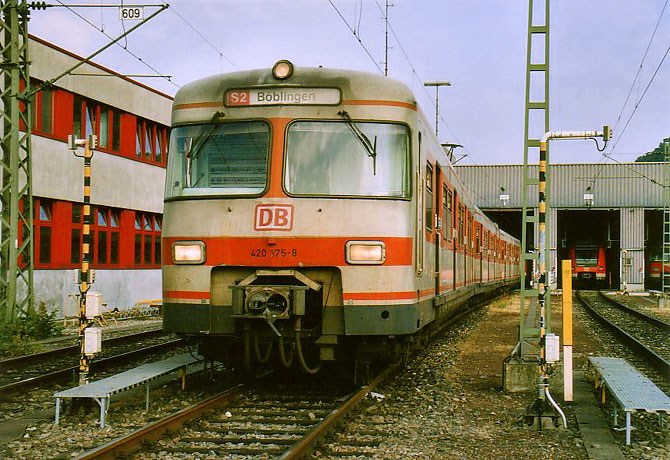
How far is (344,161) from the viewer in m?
8.20

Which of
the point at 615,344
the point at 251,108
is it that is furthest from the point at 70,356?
the point at 615,344

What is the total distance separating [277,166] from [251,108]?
71 centimetres

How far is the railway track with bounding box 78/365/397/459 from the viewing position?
6.33m

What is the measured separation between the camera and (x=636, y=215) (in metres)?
47.3

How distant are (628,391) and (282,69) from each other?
15.4 ft

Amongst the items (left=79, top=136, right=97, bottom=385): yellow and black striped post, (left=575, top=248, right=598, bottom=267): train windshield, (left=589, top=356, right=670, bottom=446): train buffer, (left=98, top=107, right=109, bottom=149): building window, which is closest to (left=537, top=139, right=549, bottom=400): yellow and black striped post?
(left=589, top=356, right=670, bottom=446): train buffer

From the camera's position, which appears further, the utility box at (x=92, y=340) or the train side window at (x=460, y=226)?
the train side window at (x=460, y=226)

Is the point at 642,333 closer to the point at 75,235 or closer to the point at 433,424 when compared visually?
the point at 433,424

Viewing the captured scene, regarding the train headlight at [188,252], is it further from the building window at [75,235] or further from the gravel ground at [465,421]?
the building window at [75,235]

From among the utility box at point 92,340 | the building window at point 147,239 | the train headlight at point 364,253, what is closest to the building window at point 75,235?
the building window at point 147,239

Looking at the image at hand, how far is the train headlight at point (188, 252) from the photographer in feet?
26.9

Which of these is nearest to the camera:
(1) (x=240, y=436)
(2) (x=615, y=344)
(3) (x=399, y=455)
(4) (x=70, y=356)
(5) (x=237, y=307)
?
(3) (x=399, y=455)

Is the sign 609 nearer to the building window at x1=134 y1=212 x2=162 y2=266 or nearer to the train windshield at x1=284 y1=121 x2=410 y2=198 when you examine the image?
the train windshield at x1=284 y1=121 x2=410 y2=198

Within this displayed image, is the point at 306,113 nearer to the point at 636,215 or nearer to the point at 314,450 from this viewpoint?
the point at 314,450
